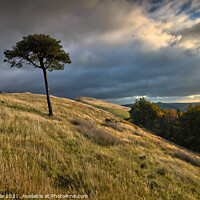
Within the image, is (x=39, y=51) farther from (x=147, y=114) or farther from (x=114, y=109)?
(x=114, y=109)

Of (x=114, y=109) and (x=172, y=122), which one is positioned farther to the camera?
(x=114, y=109)

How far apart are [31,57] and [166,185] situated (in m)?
18.3

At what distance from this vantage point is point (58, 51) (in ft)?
49.6

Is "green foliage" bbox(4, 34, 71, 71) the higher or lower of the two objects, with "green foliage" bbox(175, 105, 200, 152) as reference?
higher

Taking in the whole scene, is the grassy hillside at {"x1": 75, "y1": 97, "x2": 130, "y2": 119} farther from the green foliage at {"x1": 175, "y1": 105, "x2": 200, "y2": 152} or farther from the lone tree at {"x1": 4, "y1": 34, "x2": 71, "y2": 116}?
the lone tree at {"x1": 4, "y1": 34, "x2": 71, "y2": 116}

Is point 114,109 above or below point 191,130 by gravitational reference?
above

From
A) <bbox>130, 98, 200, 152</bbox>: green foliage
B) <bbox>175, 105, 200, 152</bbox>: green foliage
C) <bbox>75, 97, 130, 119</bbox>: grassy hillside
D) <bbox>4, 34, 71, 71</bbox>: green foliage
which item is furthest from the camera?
<bbox>75, 97, 130, 119</bbox>: grassy hillside

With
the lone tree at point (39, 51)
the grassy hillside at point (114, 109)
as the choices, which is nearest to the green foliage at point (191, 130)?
the lone tree at point (39, 51)

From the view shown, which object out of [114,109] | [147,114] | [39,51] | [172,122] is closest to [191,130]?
[172,122]

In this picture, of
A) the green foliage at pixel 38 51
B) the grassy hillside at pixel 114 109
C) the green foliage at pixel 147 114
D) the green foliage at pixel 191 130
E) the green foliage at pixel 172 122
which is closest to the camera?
the green foliage at pixel 38 51

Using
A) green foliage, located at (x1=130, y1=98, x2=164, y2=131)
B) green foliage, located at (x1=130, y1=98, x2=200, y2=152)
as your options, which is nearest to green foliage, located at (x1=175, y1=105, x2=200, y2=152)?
green foliage, located at (x1=130, y1=98, x2=200, y2=152)

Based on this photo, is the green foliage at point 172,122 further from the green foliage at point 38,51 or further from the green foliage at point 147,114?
the green foliage at point 38,51

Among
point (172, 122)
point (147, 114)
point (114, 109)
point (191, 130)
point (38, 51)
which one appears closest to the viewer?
point (38, 51)

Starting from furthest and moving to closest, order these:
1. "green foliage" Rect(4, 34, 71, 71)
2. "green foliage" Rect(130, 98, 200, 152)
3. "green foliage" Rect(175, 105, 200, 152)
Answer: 1. "green foliage" Rect(130, 98, 200, 152)
2. "green foliage" Rect(175, 105, 200, 152)
3. "green foliage" Rect(4, 34, 71, 71)
